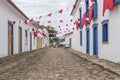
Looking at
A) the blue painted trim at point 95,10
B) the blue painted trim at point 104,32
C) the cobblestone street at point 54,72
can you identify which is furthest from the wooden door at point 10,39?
the blue painted trim at point 104,32

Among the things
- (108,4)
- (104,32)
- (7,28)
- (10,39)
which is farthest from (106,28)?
(10,39)

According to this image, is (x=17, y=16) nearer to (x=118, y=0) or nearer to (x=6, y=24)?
(x=6, y=24)

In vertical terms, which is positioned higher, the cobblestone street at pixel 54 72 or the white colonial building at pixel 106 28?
the white colonial building at pixel 106 28

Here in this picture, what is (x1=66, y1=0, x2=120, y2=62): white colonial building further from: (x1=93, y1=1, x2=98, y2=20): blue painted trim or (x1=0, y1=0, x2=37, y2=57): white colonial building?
(x1=0, y1=0, x2=37, y2=57): white colonial building

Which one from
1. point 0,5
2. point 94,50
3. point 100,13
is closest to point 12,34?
point 0,5

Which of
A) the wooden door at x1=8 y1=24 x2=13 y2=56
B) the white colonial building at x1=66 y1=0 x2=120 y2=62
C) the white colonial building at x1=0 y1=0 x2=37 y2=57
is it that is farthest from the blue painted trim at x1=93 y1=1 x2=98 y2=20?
the wooden door at x1=8 y1=24 x2=13 y2=56

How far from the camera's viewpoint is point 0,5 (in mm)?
17984

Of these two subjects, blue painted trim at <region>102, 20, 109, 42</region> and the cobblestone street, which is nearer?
the cobblestone street

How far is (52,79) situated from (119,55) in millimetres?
5018

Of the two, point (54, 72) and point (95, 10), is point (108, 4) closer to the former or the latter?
point (95, 10)

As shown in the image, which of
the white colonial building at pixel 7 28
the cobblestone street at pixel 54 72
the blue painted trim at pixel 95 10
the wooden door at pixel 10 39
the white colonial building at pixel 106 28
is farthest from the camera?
the wooden door at pixel 10 39

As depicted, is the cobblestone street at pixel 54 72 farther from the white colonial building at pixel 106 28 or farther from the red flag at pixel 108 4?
the red flag at pixel 108 4

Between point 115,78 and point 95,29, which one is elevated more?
point 95,29

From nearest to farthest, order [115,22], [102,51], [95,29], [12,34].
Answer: [115,22] < [102,51] < [95,29] < [12,34]
